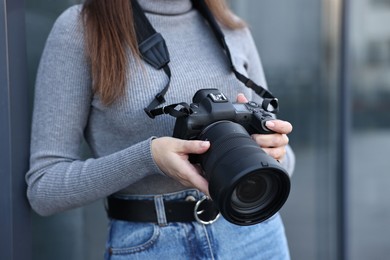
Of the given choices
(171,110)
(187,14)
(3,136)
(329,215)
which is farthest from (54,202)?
(329,215)

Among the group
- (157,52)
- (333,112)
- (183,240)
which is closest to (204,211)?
(183,240)

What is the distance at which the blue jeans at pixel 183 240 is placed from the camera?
95 cm

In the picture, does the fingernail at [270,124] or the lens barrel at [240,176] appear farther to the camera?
the fingernail at [270,124]

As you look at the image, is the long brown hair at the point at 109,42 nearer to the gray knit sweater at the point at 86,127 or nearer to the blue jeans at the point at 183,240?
the gray knit sweater at the point at 86,127

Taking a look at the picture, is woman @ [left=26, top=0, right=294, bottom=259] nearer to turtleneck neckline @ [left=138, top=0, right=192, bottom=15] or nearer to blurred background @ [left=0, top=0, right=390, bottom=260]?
turtleneck neckline @ [left=138, top=0, right=192, bottom=15]

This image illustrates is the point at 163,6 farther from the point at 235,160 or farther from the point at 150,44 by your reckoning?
the point at 235,160

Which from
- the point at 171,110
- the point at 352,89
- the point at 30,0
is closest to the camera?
the point at 171,110

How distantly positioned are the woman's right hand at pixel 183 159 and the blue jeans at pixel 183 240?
0.43ft

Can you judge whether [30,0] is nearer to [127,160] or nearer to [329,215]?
[127,160]

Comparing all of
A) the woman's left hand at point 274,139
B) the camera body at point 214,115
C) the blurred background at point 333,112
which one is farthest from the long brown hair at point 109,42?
the blurred background at point 333,112

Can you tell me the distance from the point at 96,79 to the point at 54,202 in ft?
0.69

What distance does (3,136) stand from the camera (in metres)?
0.97

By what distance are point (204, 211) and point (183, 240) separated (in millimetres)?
58

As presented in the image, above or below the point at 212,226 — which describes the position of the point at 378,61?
below
